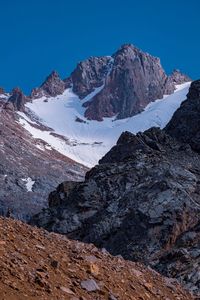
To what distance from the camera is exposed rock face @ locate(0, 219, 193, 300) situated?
48.3 ft

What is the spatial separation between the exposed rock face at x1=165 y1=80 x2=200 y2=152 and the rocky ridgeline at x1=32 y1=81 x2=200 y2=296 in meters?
3.71

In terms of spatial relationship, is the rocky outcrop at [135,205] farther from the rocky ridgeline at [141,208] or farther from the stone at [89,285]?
the stone at [89,285]

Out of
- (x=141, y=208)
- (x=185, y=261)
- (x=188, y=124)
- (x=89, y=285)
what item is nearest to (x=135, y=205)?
(x=141, y=208)

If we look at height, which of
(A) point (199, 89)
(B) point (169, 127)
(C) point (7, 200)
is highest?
(A) point (199, 89)

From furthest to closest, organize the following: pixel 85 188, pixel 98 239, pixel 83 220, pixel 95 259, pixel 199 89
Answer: pixel 199 89 → pixel 85 188 → pixel 83 220 → pixel 98 239 → pixel 95 259

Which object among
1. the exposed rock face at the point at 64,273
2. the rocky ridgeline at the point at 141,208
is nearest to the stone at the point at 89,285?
the exposed rock face at the point at 64,273

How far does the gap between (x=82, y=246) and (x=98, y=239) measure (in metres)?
17.3

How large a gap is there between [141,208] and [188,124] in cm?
2077

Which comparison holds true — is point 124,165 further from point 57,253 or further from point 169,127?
point 57,253

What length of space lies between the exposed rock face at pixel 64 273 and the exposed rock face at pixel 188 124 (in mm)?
34443

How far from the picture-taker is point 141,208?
128 feet

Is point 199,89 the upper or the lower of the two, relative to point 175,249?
upper

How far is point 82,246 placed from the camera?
20938 mm

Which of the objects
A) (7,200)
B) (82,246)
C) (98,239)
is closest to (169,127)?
(98,239)
